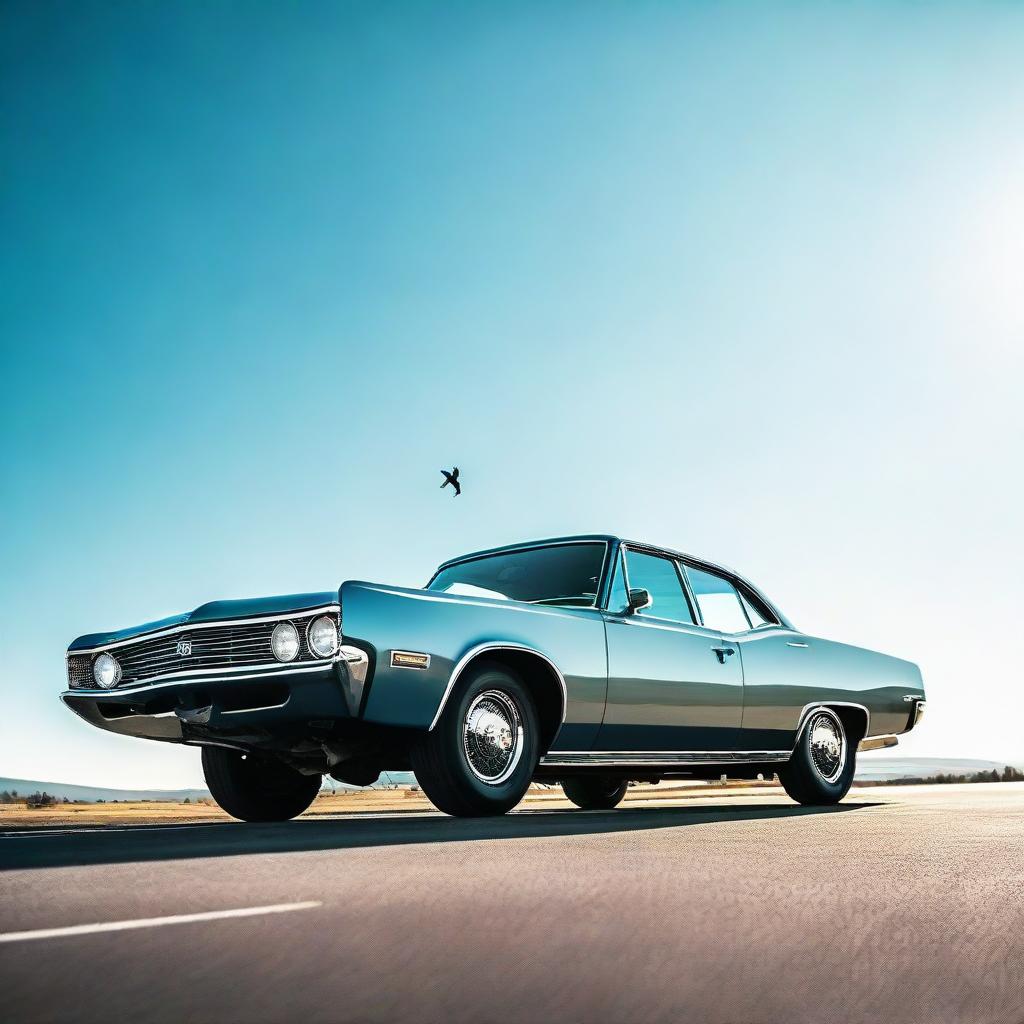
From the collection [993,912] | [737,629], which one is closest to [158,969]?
[993,912]

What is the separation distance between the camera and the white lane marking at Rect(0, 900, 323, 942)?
273cm

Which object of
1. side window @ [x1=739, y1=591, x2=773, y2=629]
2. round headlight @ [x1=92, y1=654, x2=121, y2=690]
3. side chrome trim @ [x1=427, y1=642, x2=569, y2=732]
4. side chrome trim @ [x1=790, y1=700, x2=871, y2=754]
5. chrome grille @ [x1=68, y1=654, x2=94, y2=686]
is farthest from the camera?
side window @ [x1=739, y1=591, x2=773, y2=629]

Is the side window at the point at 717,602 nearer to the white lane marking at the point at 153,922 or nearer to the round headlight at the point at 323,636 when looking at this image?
the round headlight at the point at 323,636

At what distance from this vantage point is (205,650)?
646cm

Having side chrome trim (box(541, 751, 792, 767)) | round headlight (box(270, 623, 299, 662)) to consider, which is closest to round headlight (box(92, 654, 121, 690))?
round headlight (box(270, 623, 299, 662))

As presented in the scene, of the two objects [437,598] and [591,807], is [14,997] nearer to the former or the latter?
[437,598]

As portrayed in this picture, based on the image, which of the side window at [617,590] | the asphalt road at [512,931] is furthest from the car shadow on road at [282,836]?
the side window at [617,590]

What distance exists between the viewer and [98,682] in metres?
7.17

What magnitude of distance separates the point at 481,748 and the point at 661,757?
1.86 m

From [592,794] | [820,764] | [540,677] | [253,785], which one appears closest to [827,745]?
[820,764]

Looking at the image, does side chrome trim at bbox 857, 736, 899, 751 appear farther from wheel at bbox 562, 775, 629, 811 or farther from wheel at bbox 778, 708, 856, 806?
wheel at bbox 562, 775, 629, 811

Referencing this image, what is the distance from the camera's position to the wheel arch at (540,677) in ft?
22.1

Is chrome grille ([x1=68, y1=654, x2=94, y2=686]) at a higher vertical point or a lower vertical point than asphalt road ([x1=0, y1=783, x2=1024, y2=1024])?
higher

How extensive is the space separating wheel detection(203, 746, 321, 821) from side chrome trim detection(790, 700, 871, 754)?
12.7 ft
